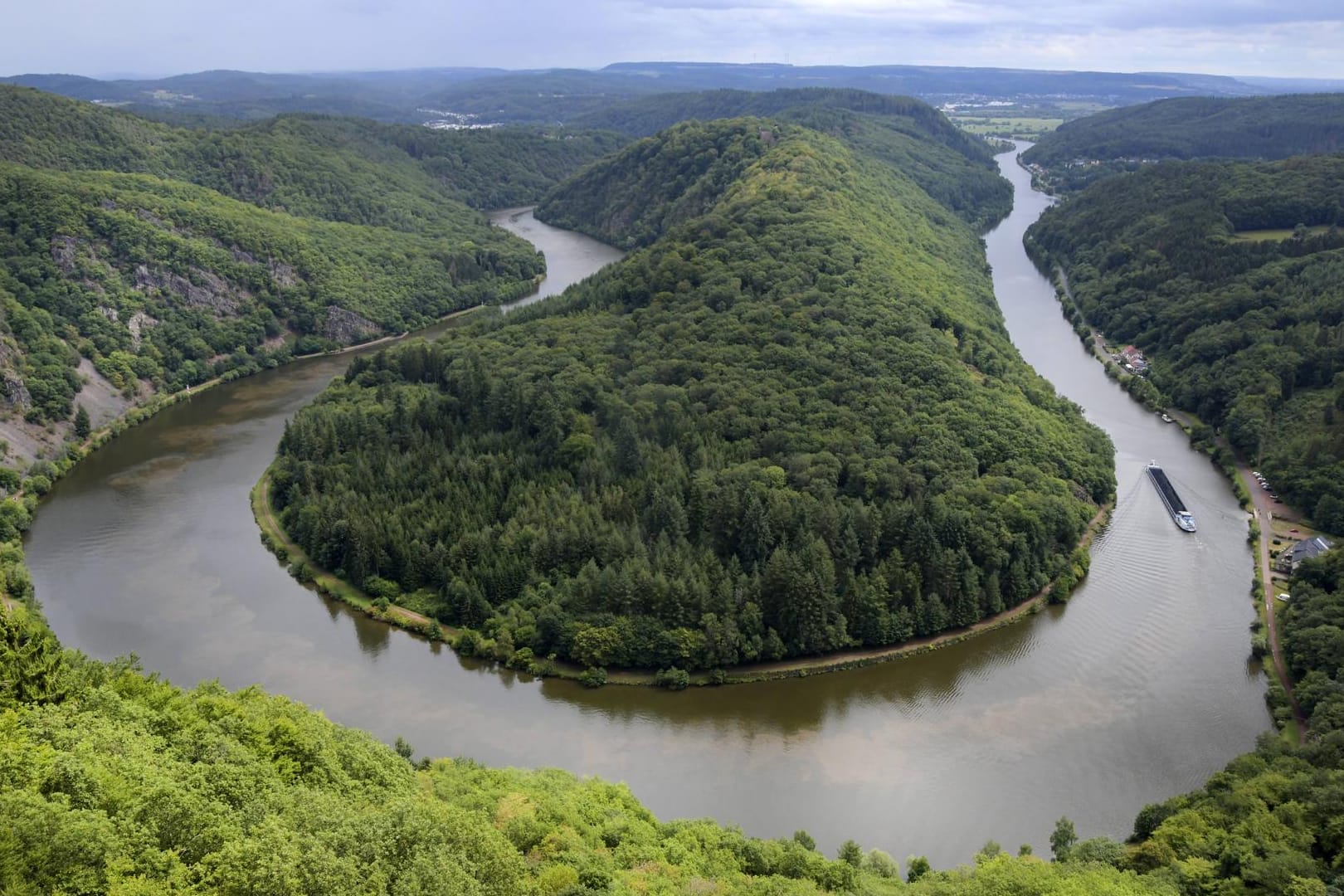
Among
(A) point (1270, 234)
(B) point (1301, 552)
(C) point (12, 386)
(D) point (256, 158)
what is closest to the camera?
(B) point (1301, 552)

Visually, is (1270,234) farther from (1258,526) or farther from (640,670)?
(640,670)

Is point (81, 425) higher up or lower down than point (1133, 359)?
lower down

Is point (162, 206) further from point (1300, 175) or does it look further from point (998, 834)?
point (1300, 175)

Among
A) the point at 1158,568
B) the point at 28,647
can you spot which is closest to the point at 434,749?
the point at 28,647

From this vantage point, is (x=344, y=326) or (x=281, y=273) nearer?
(x=344, y=326)

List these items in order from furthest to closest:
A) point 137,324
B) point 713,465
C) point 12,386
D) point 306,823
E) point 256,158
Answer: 1. point 256,158
2. point 137,324
3. point 12,386
4. point 713,465
5. point 306,823

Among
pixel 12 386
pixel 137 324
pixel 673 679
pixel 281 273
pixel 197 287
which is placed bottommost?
pixel 673 679

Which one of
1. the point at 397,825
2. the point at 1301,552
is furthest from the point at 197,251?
the point at 1301,552
